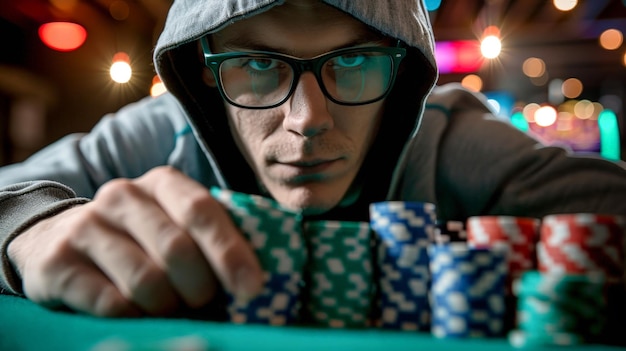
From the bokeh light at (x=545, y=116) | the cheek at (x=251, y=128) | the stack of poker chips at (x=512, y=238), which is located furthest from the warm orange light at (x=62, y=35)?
the bokeh light at (x=545, y=116)

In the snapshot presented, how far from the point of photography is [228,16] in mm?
1454

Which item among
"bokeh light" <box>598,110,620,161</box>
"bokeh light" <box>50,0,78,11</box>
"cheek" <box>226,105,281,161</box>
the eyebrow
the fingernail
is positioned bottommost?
"bokeh light" <box>598,110,620,161</box>

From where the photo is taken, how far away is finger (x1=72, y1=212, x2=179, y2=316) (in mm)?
864

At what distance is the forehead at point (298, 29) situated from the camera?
1.50 meters

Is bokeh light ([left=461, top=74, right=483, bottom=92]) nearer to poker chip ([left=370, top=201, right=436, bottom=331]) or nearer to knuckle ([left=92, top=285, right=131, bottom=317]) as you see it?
poker chip ([left=370, top=201, right=436, bottom=331])

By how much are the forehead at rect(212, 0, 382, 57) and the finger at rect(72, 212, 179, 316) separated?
0.78m

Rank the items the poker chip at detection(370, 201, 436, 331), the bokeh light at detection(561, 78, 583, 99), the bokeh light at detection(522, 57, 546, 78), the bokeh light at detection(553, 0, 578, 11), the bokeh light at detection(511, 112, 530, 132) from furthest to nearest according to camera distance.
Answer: the bokeh light at detection(561, 78, 583, 99), the bokeh light at detection(522, 57, 546, 78), the bokeh light at detection(511, 112, 530, 132), the bokeh light at detection(553, 0, 578, 11), the poker chip at detection(370, 201, 436, 331)

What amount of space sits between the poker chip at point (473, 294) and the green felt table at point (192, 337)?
0.12ft

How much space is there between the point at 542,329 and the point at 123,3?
7084 millimetres

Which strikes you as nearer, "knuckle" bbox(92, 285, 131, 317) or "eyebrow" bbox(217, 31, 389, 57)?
"knuckle" bbox(92, 285, 131, 317)

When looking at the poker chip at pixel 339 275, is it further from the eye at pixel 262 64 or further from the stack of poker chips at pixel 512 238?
the eye at pixel 262 64

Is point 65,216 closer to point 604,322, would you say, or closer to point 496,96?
point 604,322

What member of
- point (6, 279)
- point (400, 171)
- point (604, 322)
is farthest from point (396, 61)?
point (6, 279)

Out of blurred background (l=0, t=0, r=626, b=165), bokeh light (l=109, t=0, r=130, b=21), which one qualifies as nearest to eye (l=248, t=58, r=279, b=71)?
blurred background (l=0, t=0, r=626, b=165)
